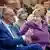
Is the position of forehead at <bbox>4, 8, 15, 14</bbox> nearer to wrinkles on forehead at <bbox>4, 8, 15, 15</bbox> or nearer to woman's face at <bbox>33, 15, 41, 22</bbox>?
wrinkles on forehead at <bbox>4, 8, 15, 15</bbox>

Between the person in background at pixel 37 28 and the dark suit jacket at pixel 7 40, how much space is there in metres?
0.08

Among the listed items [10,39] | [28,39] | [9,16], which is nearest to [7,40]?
[10,39]

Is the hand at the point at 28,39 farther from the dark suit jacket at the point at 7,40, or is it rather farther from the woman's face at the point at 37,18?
the woman's face at the point at 37,18

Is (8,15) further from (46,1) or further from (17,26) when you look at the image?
(46,1)

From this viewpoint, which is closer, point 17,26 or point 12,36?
point 12,36

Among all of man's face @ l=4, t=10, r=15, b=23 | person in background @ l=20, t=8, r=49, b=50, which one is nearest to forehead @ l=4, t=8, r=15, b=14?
man's face @ l=4, t=10, r=15, b=23

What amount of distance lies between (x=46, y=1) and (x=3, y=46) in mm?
474

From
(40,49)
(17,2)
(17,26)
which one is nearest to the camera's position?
(40,49)

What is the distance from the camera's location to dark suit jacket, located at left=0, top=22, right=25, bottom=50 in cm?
83

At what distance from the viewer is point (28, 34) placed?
0.92 metres

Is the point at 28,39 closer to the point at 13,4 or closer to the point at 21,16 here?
the point at 21,16

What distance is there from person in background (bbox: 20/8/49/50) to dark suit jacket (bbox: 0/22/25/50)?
0.27 ft

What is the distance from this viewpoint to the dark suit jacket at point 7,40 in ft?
2.72


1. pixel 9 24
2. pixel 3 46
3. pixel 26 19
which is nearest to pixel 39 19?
pixel 26 19
